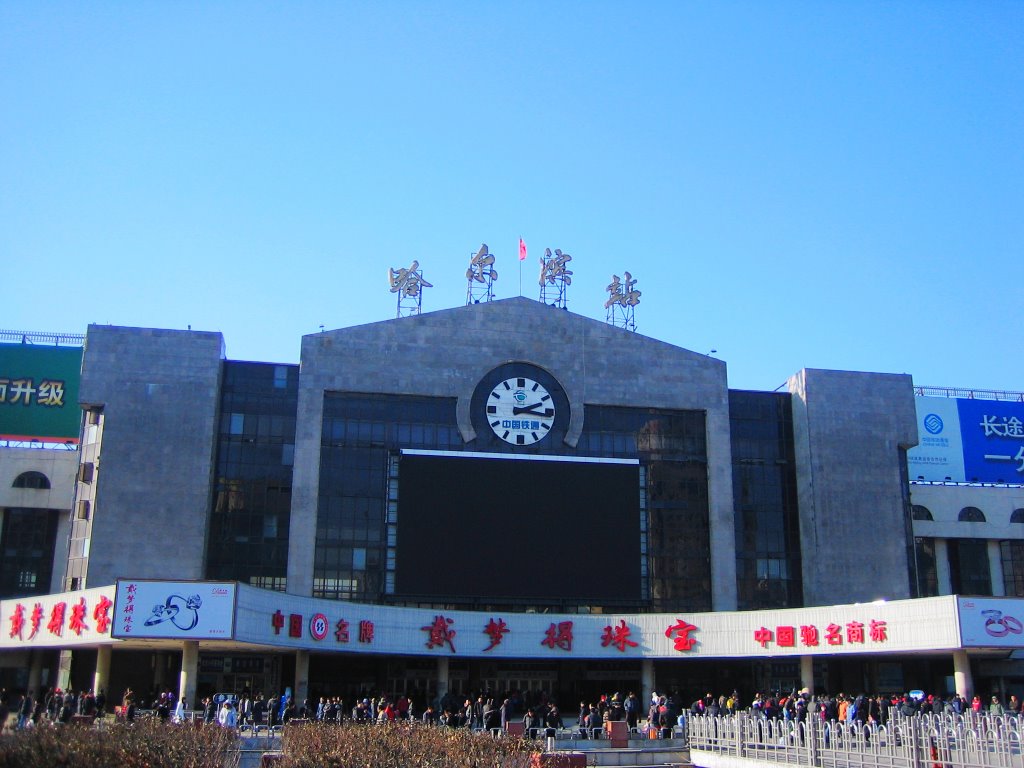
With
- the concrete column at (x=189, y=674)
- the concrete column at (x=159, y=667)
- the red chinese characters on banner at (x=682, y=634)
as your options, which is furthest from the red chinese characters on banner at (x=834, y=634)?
the concrete column at (x=159, y=667)

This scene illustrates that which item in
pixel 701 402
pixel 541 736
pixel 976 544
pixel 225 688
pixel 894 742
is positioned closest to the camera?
pixel 894 742

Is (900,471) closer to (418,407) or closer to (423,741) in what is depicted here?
(418,407)

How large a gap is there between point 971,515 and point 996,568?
3.49 meters

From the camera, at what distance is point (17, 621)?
54.0m

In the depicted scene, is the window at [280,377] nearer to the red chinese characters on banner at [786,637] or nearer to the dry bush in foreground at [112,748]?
the red chinese characters on banner at [786,637]

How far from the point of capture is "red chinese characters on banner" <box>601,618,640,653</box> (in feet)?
189

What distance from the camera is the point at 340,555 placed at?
194 feet

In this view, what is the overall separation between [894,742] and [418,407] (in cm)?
3708

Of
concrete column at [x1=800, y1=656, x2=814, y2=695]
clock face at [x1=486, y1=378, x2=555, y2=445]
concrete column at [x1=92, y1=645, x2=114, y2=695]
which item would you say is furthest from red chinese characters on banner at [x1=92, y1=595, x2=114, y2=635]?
concrete column at [x1=800, y1=656, x2=814, y2=695]

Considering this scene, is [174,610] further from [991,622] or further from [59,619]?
[991,622]

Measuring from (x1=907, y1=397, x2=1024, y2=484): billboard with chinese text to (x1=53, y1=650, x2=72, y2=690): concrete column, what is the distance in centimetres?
5073

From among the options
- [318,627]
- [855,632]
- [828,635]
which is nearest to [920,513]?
[828,635]

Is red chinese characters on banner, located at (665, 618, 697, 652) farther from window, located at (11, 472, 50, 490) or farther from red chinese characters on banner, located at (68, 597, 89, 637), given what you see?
window, located at (11, 472, 50, 490)

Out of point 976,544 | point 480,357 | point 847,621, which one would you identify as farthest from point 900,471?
point 480,357
